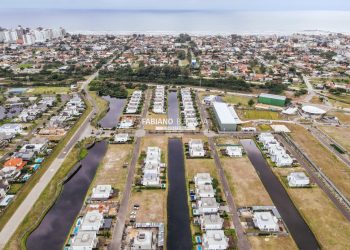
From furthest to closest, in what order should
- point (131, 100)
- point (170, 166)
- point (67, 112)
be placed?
point (131, 100) → point (67, 112) → point (170, 166)

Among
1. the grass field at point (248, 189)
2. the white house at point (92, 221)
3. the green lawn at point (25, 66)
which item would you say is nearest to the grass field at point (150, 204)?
the white house at point (92, 221)

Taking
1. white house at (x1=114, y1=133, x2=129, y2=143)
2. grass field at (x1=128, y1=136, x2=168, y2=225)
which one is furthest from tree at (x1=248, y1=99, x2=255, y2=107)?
grass field at (x1=128, y1=136, x2=168, y2=225)

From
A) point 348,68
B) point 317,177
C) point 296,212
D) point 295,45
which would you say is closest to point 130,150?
point 296,212

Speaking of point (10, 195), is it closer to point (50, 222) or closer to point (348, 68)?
point (50, 222)

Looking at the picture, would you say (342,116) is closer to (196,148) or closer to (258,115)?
(258,115)

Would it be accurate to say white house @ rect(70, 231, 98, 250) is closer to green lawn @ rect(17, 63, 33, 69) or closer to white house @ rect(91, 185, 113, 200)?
white house @ rect(91, 185, 113, 200)

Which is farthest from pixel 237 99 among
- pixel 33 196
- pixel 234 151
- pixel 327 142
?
pixel 33 196

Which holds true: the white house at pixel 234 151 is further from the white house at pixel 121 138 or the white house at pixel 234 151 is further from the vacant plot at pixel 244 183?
the white house at pixel 121 138
